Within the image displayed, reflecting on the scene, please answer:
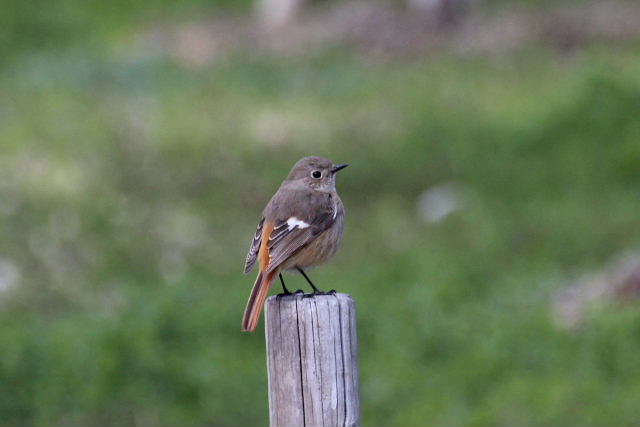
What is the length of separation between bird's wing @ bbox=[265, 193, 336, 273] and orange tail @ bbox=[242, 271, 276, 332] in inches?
10.7

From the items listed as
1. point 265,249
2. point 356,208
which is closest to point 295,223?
point 265,249

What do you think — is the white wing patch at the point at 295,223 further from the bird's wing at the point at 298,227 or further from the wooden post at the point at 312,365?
the wooden post at the point at 312,365

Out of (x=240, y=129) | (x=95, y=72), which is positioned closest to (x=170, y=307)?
(x=240, y=129)

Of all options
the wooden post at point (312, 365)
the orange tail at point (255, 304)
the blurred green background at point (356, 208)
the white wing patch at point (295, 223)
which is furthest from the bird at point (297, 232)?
the blurred green background at point (356, 208)

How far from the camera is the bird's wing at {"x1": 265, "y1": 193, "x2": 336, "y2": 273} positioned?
6.25 m

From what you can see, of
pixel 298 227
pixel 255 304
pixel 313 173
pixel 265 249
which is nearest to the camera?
pixel 255 304

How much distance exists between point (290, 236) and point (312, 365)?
1675mm

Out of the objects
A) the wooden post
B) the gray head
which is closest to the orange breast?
the gray head

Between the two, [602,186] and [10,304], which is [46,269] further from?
[602,186]

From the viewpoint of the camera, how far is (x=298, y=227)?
21.0ft

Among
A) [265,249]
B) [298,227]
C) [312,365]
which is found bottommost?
[312,365]

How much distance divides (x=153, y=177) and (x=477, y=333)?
5292 mm

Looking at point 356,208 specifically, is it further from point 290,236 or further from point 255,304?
point 255,304

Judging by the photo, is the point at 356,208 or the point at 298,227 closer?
the point at 298,227
